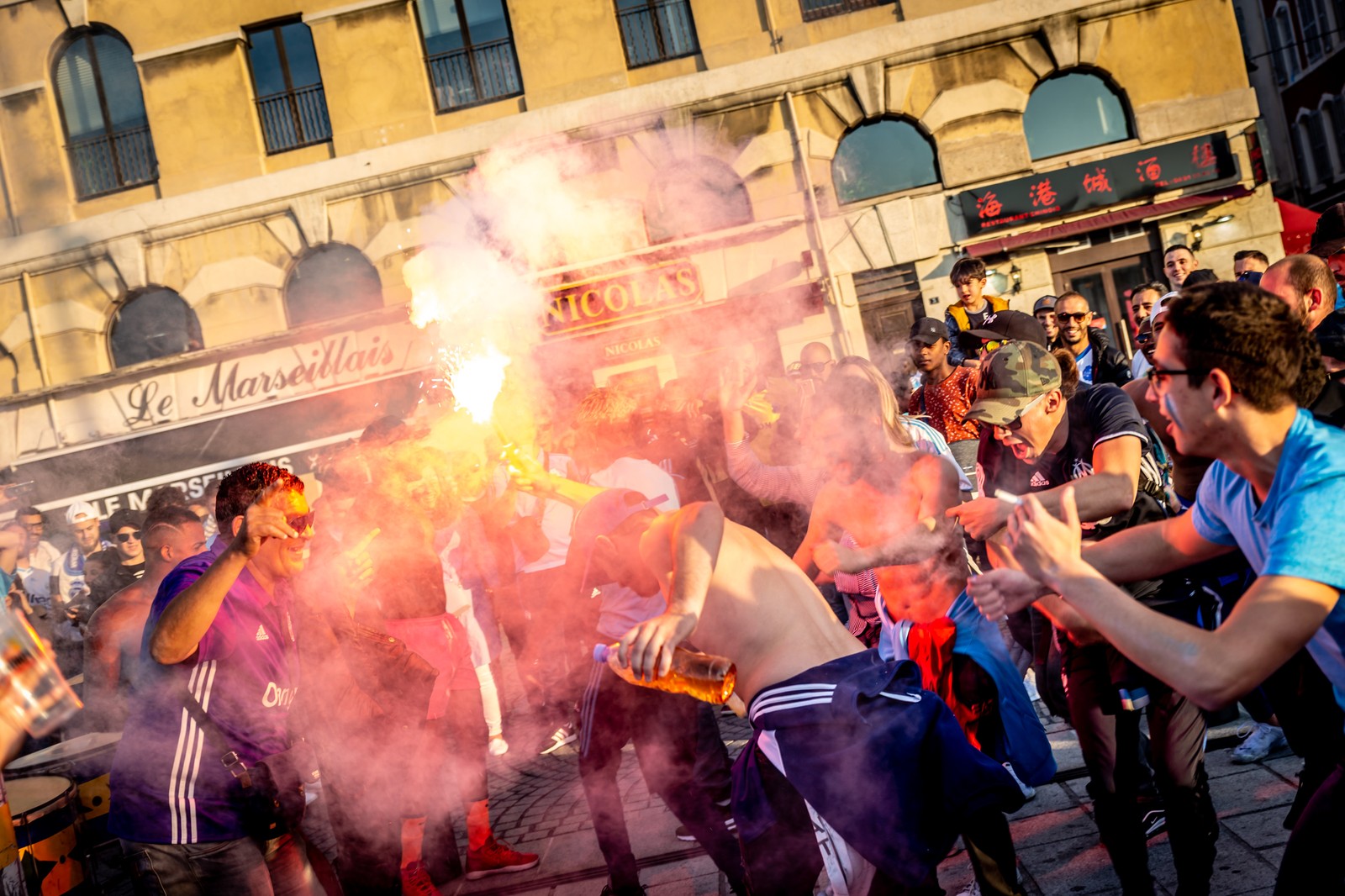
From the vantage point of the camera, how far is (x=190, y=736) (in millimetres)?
2625

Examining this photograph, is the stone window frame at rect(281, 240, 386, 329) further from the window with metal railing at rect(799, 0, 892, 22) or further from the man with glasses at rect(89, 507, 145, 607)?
the man with glasses at rect(89, 507, 145, 607)

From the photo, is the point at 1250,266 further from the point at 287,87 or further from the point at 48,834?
the point at 287,87

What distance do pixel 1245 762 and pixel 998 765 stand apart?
2062mm

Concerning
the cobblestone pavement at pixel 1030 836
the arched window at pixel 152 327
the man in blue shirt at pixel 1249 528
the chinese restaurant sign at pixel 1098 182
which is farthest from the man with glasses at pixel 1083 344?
the arched window at pixel 152 327

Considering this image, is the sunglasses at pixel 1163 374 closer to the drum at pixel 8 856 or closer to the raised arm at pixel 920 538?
the raised arm at pixel 920 538

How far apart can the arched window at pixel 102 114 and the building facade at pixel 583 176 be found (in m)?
0.05

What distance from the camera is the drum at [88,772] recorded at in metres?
4.22

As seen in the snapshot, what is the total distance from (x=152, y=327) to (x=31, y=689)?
14284 mm

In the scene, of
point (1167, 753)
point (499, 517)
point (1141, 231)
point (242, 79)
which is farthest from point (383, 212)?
point (1167, 753)

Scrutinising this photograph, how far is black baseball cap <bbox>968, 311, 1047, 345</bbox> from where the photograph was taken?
516 centimetres

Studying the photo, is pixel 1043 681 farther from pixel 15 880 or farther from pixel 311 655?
pixel 15 880

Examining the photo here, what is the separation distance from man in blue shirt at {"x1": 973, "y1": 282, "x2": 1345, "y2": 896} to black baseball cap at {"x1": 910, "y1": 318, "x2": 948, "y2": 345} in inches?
141

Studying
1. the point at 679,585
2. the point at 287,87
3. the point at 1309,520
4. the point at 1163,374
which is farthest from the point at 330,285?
the point at 1309,520

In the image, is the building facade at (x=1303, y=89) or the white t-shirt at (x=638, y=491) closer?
the white t-shirt at (x=638, y=491)
